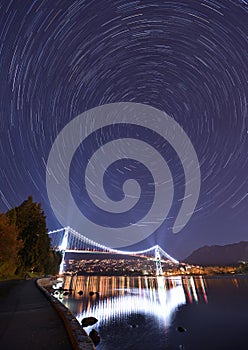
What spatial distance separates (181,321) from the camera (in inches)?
857

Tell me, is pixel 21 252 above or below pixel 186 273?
below

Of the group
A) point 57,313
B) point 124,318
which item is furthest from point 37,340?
point 124,318

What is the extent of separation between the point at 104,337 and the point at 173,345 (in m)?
4.37


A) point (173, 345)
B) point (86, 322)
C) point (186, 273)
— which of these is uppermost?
point (186, 273)

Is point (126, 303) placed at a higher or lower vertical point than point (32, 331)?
higher

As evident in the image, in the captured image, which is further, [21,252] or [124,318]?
[21,252]

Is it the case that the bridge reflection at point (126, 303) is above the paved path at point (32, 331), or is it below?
above

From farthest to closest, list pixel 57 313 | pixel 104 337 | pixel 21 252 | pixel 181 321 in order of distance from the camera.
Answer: pixel 21 252 → pixel 181 321 → pixel 104 337 → pixel 57 313

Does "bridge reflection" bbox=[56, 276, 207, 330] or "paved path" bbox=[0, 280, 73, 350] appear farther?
"bridge reflection" bbox=[56, 276, 207, 330]

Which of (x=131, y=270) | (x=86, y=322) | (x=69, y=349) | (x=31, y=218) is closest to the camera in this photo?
(x=69, y=349)

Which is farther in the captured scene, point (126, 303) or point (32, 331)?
point (126, 303)

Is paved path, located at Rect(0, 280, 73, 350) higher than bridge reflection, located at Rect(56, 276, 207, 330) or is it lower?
lower

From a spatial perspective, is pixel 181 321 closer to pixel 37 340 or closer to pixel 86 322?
pixel 86 322

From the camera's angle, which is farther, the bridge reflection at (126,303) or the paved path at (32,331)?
the bridge reflection at (126,303)
